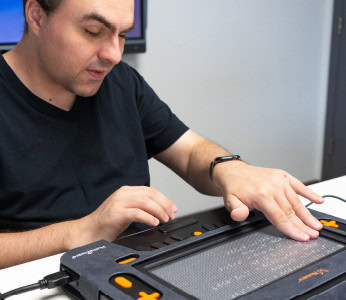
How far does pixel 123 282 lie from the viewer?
0.55 m

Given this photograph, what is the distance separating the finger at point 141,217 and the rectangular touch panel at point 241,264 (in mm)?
132

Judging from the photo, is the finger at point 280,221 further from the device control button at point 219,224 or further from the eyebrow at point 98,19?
the eyebrow at point 98,19

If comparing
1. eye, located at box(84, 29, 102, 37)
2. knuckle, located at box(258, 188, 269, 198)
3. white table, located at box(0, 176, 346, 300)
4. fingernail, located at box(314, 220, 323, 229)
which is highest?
eye, located at box(84, 29, 102, 37)

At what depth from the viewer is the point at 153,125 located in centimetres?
122

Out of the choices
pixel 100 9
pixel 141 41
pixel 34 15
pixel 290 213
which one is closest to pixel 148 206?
pixel 290 213

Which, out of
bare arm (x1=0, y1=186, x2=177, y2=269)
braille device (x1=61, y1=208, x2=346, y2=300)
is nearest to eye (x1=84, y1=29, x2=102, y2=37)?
bare arm (x1=0, y1=186, x2=177, y2=269)

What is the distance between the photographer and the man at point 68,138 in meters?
0.86

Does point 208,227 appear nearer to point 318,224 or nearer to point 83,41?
point 318,224

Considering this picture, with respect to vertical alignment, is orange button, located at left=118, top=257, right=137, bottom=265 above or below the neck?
below

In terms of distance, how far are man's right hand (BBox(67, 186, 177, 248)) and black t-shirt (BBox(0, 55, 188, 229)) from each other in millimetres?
224

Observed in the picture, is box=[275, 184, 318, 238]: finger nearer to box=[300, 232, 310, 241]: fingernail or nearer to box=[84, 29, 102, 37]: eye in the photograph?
box=[300, 232, 310, 241]: fingernail

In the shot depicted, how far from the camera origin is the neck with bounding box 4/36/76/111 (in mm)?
1020

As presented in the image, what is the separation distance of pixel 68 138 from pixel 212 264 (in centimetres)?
54

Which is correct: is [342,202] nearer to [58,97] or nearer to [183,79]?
[58,97]
